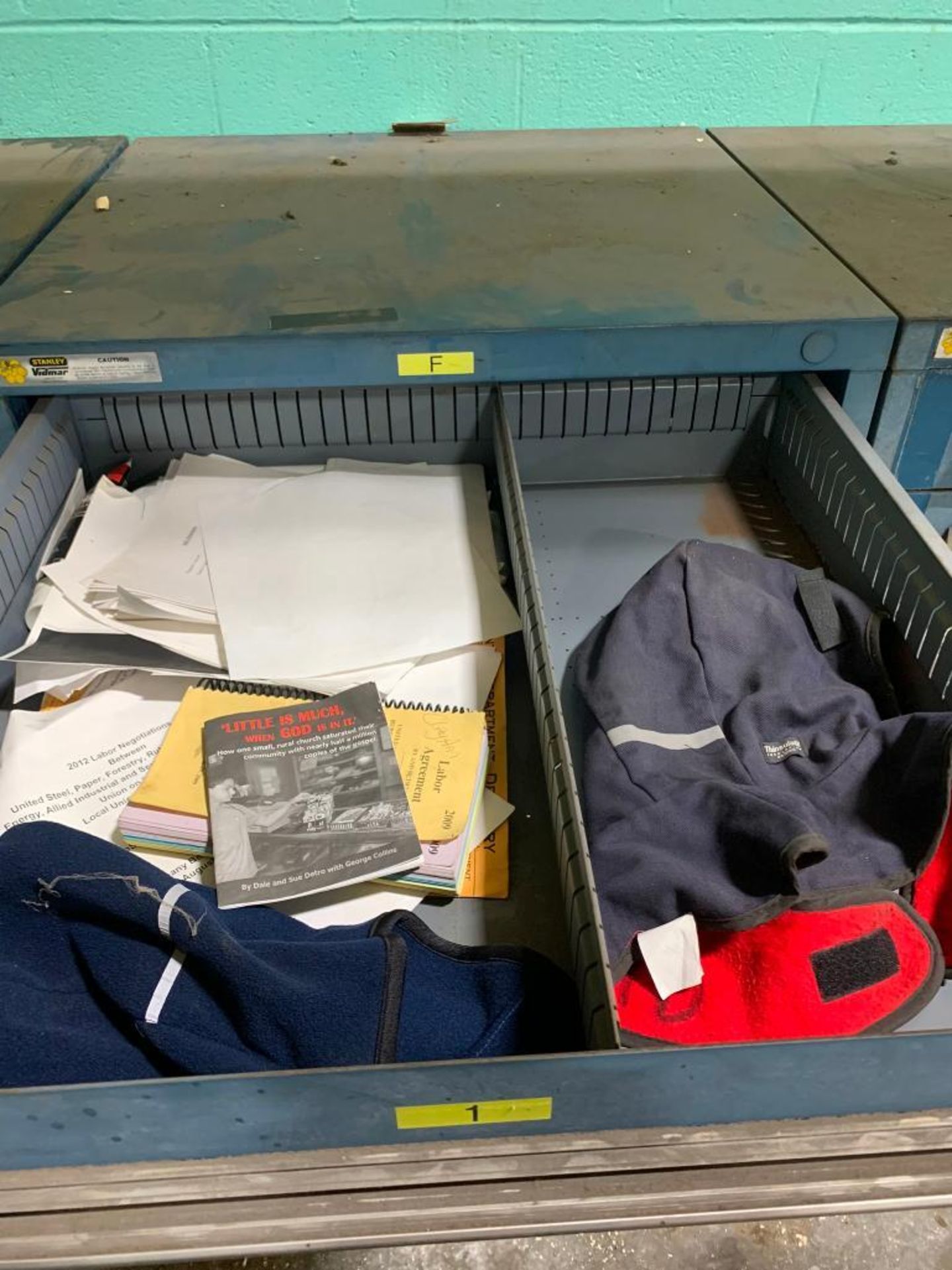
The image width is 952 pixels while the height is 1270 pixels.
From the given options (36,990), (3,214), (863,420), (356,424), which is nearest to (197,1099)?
(36,990)

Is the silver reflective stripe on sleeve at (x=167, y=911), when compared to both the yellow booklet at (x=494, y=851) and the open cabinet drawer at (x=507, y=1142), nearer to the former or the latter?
the open cabinet drawer at (x=507, y=1142)

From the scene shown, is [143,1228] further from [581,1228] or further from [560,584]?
[560,584]

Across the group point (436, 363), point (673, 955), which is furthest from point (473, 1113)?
point (436, 363)

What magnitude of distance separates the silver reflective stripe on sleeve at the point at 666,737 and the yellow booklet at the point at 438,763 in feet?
0.44

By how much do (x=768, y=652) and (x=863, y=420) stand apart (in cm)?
34

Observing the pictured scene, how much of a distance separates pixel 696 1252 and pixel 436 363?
0.86m

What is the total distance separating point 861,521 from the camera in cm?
99

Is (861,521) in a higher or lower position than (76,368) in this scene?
lower

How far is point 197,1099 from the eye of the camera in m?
0.57

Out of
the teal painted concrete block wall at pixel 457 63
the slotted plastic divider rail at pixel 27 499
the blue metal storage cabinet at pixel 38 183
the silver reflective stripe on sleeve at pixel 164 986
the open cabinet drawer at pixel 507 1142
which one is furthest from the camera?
the teal painted concrete block wall at pixel 457 63

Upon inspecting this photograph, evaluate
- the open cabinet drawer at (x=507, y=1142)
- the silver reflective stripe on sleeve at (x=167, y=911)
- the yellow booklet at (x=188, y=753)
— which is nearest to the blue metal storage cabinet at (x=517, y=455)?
the open cabinet drawer at (x=507, y=1142)

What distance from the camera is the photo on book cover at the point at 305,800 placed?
2.58 feet

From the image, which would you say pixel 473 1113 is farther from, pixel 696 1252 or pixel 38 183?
pixel 38 183

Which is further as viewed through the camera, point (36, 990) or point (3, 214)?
point (3, 214)
